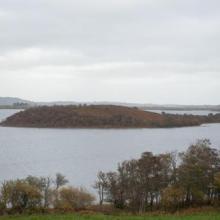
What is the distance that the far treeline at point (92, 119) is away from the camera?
121 metres

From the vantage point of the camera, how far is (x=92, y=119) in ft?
400

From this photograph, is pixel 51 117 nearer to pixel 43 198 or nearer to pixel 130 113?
pixel 130 113

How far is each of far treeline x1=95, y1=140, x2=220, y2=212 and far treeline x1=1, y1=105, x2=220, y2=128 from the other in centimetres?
9086

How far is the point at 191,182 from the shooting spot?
25.2 meters

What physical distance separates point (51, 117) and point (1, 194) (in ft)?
331

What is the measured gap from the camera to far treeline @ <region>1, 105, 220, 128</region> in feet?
396

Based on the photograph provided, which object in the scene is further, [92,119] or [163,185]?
[92,119]

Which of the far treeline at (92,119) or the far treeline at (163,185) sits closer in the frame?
the far treeline at (163,185)

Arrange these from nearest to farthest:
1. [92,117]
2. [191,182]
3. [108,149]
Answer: [191,182]
[108,149]
[92,117]

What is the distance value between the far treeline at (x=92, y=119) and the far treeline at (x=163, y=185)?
90.9 metres

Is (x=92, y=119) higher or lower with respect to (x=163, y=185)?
higher

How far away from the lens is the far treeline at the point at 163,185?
982 inches

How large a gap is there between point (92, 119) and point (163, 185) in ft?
314

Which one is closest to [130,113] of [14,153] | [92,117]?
[92,117]
